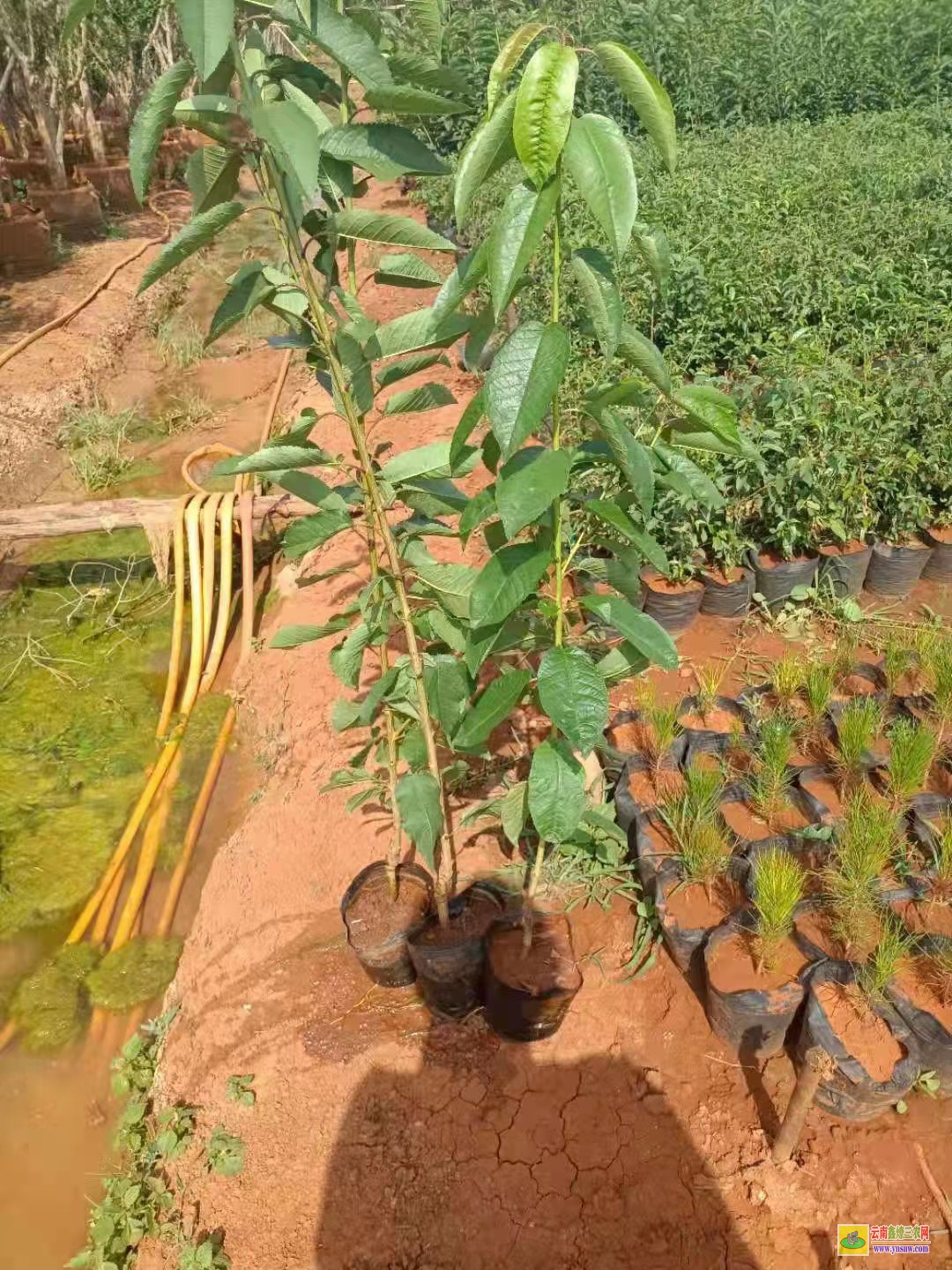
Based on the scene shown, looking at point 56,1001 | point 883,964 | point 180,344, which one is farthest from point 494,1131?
point 180,344

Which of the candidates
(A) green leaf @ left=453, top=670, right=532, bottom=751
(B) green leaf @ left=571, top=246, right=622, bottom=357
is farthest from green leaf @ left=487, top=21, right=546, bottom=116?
(A) green leaf @ left=453, top=670, right=532, bottom=751

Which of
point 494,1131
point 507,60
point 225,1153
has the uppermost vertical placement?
point 507,60

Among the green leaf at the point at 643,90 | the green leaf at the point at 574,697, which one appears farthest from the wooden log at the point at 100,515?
the green leaf at the point at 643,90

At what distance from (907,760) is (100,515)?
435 centimetres

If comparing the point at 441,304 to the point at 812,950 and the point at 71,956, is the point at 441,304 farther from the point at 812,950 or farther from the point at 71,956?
the point at 71,956

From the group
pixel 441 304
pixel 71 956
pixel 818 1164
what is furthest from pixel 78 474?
pixel 818 1164

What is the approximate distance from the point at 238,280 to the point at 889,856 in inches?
99.9

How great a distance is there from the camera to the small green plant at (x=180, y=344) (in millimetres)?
8039

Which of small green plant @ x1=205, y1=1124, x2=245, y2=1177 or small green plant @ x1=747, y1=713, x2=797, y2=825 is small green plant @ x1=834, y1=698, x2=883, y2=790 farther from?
small green plant @ x1=205, y1=1124, x2=245, y2=1177

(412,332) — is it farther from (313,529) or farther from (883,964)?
(883,964)

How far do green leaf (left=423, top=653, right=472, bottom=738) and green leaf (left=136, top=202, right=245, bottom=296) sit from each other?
3.58ft

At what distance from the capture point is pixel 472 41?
14758mm

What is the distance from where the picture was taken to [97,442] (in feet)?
21.7

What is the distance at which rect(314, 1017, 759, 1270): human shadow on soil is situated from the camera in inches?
82.3
